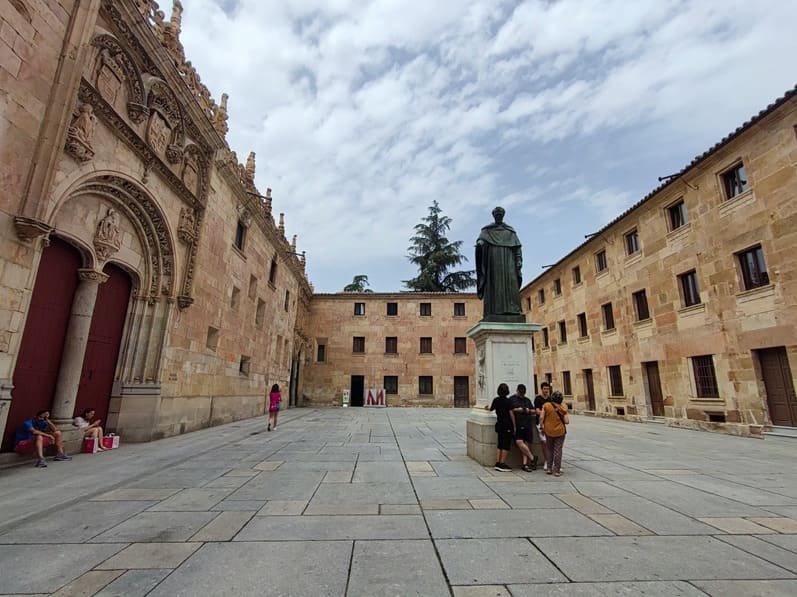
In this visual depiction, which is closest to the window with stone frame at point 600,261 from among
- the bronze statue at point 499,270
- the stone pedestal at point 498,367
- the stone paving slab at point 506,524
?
the bronze statue at point 499,270

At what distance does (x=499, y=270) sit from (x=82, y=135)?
25.9ft

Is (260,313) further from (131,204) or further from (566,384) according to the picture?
(566,384)

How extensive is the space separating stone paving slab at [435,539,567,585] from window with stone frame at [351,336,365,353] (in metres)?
24.9

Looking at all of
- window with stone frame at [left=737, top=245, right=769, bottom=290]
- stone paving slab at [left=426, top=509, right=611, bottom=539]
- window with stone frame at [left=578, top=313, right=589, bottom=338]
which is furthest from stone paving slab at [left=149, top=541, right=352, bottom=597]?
window with stone frame at [left=578, top=313, right=589, bottom=338]

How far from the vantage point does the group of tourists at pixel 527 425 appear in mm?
5508

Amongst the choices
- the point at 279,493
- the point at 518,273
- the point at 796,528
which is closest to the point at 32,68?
the point at 279,493

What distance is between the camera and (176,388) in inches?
380

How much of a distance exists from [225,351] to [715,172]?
58.0ft

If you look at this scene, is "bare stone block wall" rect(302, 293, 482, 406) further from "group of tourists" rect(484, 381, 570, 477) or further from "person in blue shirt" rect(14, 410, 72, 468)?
"group of tourists" rect(484, 381, 570, 477)

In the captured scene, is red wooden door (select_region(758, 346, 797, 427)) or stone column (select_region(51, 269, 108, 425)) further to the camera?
red wooden door (select_region(758, 346, 797, 427))

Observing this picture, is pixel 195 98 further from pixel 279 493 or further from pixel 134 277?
pixel 279 493

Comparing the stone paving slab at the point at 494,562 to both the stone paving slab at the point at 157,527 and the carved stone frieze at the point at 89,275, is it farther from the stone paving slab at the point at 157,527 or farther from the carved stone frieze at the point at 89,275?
the carved stone frieze at the point at 89,275

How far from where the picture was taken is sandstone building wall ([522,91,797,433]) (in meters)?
10.4

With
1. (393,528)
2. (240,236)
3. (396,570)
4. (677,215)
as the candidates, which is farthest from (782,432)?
(240,236)
